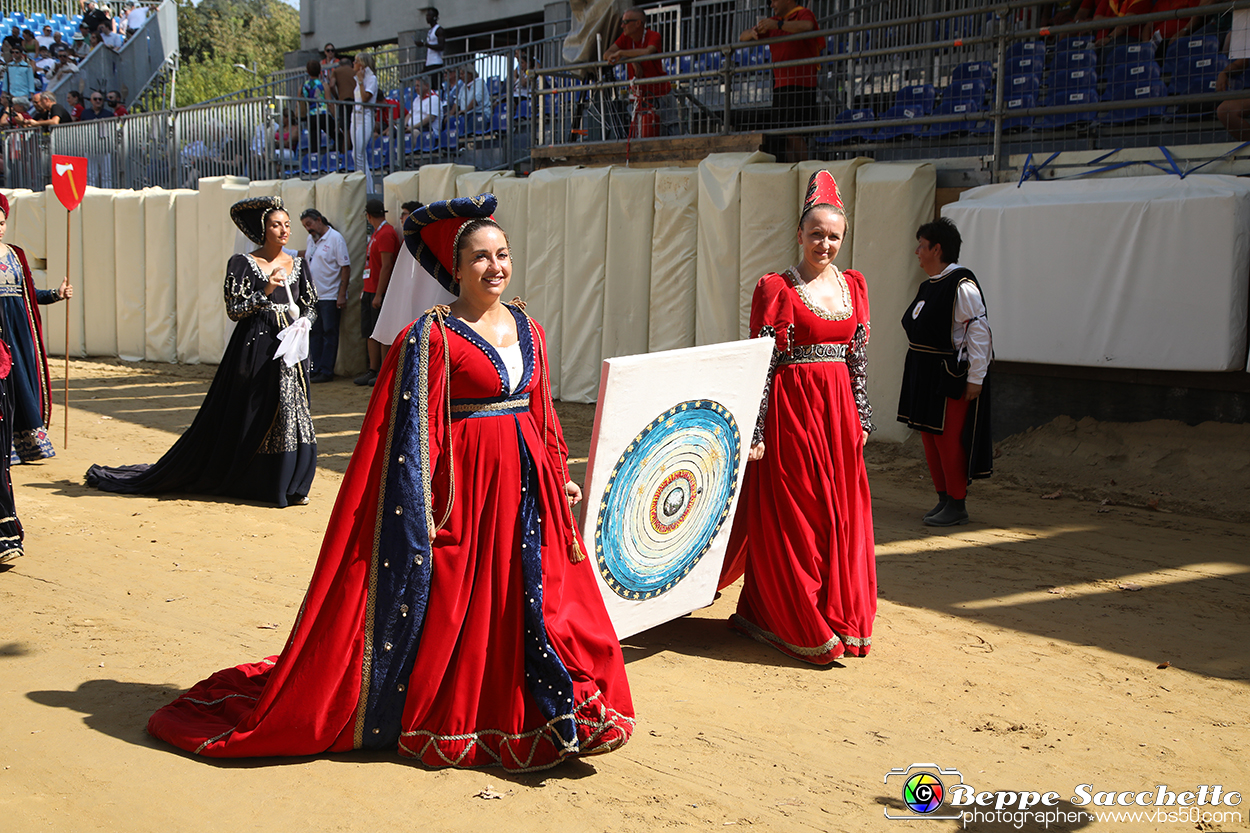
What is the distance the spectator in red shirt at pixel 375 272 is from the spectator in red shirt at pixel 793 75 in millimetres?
4807

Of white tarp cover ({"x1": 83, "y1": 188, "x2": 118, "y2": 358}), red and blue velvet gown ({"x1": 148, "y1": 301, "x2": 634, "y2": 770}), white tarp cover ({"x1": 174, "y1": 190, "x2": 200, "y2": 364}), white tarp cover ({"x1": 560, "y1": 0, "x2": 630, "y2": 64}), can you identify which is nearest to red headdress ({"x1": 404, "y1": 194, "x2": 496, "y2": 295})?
red and blue velvet gown ({"x1": 148, "y1": 301, "x2": 634, "y2": 770})

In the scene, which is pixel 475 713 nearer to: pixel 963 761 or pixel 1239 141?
Result: pixel 963 761

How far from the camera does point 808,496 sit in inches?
177

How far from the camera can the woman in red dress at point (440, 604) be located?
3.37 m

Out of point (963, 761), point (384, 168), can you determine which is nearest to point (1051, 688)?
point (963, 761)

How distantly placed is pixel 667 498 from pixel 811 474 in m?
0.68

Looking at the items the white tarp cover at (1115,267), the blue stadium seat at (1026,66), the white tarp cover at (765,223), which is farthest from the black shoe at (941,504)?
the blue stadium seat at (1026,66)

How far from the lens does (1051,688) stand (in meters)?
4.22

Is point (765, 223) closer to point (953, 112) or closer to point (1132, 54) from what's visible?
point (953, 112)

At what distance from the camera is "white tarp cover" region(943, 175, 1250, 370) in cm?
702

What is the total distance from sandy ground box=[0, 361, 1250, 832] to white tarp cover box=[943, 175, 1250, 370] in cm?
77

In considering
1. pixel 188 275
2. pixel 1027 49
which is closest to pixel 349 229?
pixel 188 275

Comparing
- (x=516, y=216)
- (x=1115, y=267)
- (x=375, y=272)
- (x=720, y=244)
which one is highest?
(x=516, y=216)

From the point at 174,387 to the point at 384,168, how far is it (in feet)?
13.7
